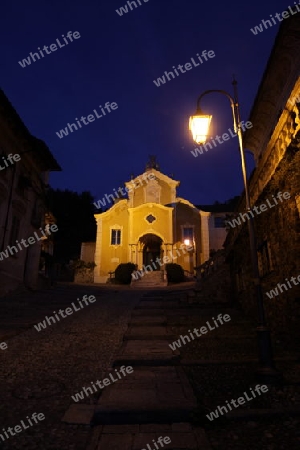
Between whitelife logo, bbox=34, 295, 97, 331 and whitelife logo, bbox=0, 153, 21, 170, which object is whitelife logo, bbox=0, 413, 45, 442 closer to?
whitelife logo, bbox=34, 295, 97, 331

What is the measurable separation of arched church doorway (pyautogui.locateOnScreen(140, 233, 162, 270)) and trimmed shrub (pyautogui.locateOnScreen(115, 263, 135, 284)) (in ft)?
13.5

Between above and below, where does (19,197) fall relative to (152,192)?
below

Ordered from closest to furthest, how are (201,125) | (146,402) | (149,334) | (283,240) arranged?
(146,402) → (201,125) → (283,240) → (149,334)

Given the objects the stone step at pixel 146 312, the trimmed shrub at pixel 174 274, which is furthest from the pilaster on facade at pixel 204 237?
the stone step at pixel 146 312

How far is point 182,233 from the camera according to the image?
98.2 feet

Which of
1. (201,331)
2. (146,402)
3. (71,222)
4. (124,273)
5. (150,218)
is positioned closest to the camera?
(146,402)

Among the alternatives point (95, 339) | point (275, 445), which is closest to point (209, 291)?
point (95, 339)

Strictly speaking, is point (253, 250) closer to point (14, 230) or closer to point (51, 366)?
point (51, 366)

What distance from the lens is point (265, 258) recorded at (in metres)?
7.77

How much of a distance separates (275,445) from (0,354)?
18.1 feet

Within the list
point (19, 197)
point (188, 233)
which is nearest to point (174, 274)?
point (188, 233)

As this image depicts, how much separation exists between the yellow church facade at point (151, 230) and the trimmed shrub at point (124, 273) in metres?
2.11

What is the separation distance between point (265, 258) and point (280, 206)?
6.15ft

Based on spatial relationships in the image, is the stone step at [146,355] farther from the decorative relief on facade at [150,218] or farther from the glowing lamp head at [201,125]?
the decorative relief on facade at [150,218]
